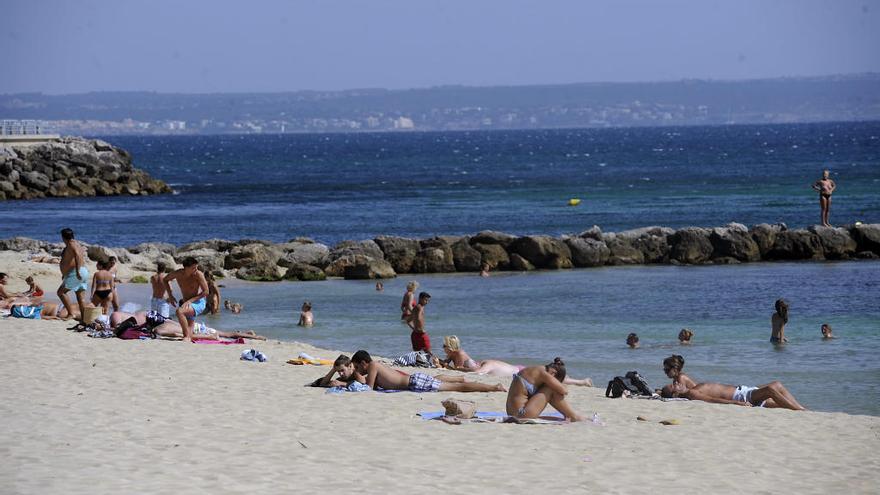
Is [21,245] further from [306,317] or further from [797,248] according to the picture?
[797,248]

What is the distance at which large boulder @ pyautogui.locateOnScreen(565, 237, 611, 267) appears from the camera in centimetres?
3241

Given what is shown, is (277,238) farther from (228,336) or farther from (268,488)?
(268,488)

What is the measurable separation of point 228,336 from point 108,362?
3.15m

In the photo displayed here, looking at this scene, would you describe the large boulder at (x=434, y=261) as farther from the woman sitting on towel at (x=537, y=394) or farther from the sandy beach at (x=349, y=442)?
the woman sitting on towel at (x=537, y=394)

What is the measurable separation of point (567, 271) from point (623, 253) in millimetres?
2167

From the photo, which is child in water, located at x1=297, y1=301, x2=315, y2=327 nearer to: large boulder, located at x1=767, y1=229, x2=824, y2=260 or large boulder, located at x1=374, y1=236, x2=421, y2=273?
large boulder, located at x1=374, y1=236, x2=421, y2=273

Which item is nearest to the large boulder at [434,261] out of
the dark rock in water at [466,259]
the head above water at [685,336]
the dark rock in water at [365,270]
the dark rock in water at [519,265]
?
the dark rock in water at [466,259]

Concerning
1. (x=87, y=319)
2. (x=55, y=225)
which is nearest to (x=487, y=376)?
(x=87, y=319)

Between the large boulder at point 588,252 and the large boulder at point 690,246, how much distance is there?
183cm

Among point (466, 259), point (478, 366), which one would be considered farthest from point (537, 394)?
point (466, 259)

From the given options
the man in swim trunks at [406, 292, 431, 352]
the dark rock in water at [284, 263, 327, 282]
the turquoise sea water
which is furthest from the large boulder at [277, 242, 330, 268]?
the man in swim trunks at [406, 292, 431, 352]

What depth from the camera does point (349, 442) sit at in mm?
11430

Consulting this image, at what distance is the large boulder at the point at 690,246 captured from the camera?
3253cm

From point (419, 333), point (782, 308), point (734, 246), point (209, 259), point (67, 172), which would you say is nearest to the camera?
point (419, 333)
